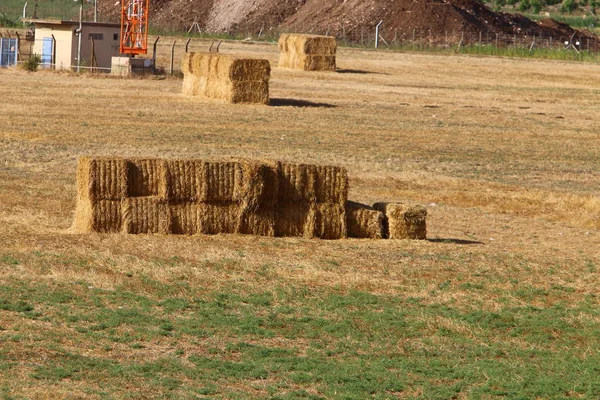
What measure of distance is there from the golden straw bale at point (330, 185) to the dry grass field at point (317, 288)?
75 centimetres

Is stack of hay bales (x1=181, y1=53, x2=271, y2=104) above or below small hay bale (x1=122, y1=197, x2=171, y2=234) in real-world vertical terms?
above

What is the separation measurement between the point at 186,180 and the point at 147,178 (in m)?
0.57

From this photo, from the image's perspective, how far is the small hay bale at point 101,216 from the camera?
17.6 meters

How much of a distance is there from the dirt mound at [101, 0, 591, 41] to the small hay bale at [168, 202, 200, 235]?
243ft

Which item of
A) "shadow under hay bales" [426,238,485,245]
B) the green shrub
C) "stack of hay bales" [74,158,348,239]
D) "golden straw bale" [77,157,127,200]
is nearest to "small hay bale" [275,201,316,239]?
"stack of hay bales" [74,158,348,239]

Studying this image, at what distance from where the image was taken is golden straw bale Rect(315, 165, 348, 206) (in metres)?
18.6

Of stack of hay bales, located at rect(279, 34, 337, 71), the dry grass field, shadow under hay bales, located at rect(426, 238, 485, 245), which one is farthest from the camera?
stack of hay bales, located at rect(279, 34, 337, 71)

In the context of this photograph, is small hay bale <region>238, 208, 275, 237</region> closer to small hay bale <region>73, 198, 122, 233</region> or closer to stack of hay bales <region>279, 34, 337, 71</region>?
small hay bale <region>73, 198, 122, 233</region>

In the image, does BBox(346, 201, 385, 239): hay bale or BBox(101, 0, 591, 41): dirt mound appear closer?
BBox(346, 201, 385, 239): hay bale

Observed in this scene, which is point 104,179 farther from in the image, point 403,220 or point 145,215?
point 403,220

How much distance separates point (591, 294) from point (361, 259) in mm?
3163

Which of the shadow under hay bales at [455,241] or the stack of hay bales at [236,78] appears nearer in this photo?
the shadow under hay bales at [455,241]

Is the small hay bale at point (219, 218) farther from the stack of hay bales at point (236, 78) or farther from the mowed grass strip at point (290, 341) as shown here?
the stack of hay bales at point (236, 78)

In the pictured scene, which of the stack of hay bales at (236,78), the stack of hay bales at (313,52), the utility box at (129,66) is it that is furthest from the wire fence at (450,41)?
the stack of hay bales at (236,78)
